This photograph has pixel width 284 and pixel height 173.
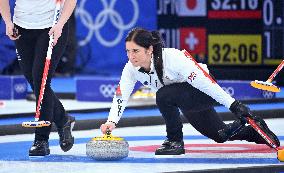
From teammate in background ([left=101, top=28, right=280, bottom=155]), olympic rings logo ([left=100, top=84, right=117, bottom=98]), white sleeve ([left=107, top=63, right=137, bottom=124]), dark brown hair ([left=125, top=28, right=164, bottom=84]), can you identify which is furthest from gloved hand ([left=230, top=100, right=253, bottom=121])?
olympic rings logo ([left=100, top=84, right=117, bottom=98])

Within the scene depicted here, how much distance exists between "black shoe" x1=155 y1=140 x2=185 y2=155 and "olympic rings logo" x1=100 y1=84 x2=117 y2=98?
176 inches

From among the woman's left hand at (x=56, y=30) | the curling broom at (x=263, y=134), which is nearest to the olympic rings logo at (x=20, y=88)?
the woman's left hand at (x=56, y=30)

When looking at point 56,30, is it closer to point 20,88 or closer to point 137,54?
point 137,54

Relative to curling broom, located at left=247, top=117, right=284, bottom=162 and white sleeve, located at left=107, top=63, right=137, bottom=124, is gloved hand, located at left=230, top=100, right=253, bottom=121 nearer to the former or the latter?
curling broom, located at left=247, top=117, right=284, bottom=162

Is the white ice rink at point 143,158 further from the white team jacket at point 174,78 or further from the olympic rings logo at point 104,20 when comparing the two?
the olympic rings logo at point 104,20

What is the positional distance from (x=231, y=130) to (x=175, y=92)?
1.41 ft

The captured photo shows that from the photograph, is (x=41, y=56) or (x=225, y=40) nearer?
(x=41, y=56)

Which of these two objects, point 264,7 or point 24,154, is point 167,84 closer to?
point 24,154

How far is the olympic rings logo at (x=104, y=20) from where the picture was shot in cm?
1371

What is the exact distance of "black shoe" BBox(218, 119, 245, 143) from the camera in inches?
263

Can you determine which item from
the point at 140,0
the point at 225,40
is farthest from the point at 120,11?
the point at 225,40

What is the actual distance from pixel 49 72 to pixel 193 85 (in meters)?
0.94

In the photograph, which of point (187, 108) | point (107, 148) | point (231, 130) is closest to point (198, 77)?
point (187, 108)

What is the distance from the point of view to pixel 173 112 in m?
6.72
